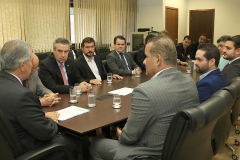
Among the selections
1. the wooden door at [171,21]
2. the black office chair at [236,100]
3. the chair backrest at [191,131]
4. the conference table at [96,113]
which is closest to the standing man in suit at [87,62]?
the conference table at [96,113]

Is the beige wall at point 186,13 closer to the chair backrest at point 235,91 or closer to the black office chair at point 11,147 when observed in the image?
the chair backrest at point 235,91

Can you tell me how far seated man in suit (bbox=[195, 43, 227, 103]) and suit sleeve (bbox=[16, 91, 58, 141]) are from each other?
4.25 feet

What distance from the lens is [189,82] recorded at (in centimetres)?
169

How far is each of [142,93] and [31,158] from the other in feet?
2.57

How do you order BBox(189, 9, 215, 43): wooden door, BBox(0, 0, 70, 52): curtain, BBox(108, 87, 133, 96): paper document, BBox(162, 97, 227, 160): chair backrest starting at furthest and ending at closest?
1. BBox(189, 9, 215, 43): wooden door
2. BBox(0, 0, 70, 52): curtain
3. BBox(108, 87, 133, 96): paper document
4. BBox(162, 97, 227, 160): chair backrest

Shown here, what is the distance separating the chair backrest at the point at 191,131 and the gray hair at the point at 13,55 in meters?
1.16

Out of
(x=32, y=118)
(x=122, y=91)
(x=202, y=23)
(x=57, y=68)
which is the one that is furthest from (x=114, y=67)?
(x=202, y=23)

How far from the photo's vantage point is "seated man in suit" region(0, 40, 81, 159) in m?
1.56

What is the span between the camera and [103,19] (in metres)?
7.24

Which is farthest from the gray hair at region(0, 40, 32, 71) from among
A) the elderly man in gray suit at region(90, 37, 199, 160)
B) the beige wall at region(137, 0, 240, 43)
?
the beige wall at region(137, 0, 240, 43)

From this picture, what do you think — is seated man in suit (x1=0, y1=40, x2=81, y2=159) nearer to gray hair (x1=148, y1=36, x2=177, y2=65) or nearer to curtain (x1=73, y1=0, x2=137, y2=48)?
gray hair (x1=148, y1=36, x2=177, y2=65)

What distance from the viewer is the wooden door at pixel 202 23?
29.3 feet

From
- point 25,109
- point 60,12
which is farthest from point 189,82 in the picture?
point 60,12

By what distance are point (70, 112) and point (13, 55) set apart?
674 millimetres
